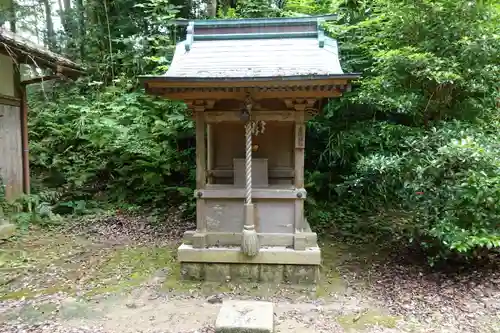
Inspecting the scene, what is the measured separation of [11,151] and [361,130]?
20.1 ft

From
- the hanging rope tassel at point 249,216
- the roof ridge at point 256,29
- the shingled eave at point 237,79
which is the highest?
the roof ridge at point 256,29

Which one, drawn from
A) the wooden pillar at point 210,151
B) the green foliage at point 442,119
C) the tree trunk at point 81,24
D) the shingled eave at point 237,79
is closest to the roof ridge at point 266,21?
the green foliage at point 442,119

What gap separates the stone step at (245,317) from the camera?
2.95 m

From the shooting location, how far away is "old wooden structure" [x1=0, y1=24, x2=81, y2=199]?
5738 millimetres

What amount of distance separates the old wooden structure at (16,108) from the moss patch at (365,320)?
18.5 feet

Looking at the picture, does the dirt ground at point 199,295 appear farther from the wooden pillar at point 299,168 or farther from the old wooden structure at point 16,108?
the old wooden structure at point 16,108

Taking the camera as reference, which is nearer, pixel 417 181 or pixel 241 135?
pixel 417 181

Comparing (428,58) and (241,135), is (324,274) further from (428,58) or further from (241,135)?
(428,58)

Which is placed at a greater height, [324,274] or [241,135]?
[241,135]

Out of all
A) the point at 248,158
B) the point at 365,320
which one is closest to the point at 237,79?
the point at 248,158

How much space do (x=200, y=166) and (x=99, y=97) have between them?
6.36 metres

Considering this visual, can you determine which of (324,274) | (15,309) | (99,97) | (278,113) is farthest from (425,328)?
(99,97)

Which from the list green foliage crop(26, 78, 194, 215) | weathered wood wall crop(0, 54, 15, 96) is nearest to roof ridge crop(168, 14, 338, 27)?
green foliage crop(26, 78, 194, 215)

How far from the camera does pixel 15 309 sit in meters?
3.44
